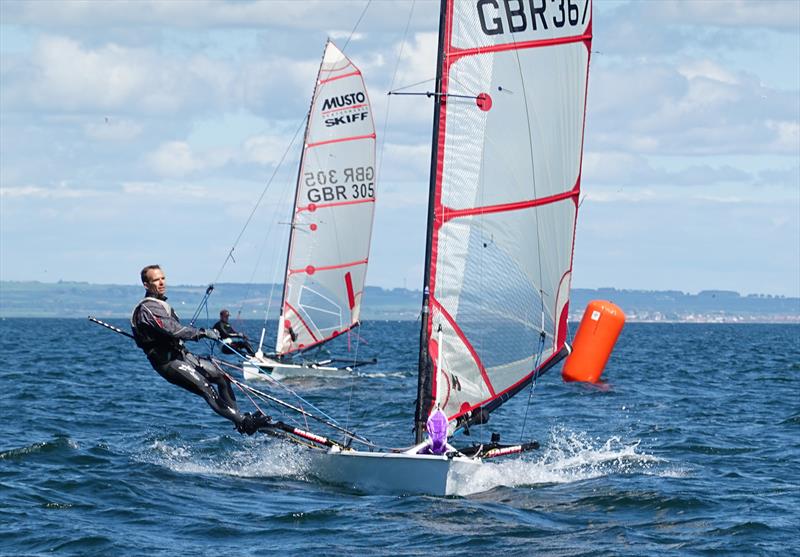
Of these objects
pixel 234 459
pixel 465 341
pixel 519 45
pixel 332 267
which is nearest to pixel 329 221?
pixel 332 267

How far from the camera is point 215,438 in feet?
64.8

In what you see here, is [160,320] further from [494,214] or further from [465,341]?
[494,214]

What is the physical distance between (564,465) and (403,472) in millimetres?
3422

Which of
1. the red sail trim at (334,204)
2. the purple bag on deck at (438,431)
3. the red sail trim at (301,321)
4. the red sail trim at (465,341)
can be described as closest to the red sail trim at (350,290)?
the red sail trim at (301,321)

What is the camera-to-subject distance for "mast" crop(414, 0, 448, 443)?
15.2 m

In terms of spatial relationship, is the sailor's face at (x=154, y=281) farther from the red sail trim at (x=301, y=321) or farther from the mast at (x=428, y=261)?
the red sail trim at (x=301, y=321)

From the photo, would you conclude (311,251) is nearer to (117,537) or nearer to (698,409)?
(698,409)

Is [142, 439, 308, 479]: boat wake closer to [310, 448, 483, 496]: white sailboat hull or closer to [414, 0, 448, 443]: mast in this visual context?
[310, 448, 483, 496]: white sailboat hull

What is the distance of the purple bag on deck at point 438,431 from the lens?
14523 mm

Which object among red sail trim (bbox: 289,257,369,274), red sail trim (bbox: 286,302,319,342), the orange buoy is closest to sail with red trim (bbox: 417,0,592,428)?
the orange buoy

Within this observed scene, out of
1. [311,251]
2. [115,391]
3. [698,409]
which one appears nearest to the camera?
[698,409]

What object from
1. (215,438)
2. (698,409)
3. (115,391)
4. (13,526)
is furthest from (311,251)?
(13,526)

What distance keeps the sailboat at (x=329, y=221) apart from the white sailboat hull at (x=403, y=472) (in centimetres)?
1740

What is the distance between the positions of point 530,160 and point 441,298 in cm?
192
